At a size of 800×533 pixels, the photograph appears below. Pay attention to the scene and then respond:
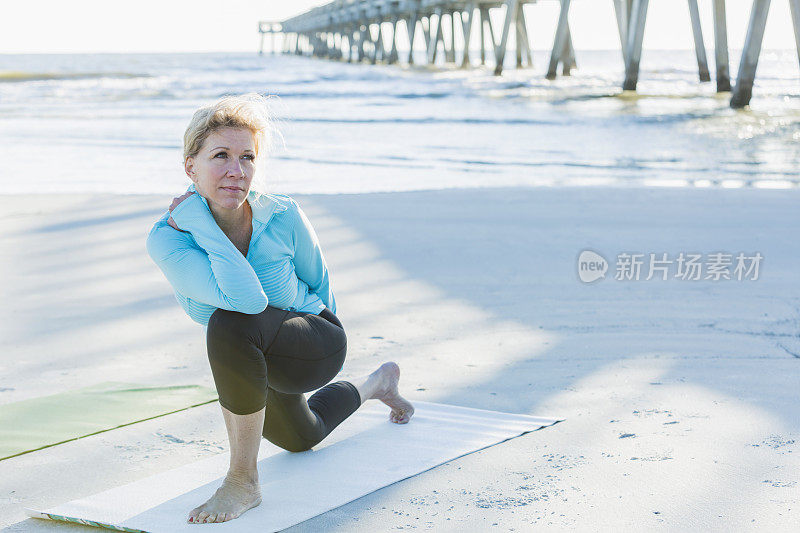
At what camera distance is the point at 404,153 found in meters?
9.40

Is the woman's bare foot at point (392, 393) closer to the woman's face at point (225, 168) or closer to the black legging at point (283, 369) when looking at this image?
the black legging at point (283, 369)

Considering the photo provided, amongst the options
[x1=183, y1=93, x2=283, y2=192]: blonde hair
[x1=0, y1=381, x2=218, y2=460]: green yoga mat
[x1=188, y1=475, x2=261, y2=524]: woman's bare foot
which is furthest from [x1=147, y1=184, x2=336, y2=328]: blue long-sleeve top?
[x1=0, y1=381, x2=218, y2=460]: green yoga mat

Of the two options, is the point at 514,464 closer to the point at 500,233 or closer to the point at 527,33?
the point at 500,233

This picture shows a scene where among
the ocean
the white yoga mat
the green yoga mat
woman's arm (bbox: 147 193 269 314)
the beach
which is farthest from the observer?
the ocean

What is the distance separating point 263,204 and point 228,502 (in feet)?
2.12

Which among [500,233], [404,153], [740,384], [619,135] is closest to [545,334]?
[740,384]

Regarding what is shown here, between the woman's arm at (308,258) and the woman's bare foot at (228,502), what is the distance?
0.48 m

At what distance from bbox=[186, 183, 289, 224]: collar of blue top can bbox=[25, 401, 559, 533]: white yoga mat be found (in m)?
0.63

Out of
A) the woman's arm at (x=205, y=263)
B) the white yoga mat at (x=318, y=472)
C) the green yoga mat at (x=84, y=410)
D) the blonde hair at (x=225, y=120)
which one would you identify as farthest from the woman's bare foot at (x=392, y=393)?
the blonde hair at (x=225, y=120)

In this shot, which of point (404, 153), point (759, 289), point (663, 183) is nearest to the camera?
point (759, 289)

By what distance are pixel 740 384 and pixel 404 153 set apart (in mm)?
6793

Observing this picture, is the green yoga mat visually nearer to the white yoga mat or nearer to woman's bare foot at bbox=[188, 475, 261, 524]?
the white yoga mat

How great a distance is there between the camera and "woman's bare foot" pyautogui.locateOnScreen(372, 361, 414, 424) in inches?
101

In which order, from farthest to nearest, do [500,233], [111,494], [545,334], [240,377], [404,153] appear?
[404,153] < [500,233] < [545,334] < [111,494] < [240,377]
